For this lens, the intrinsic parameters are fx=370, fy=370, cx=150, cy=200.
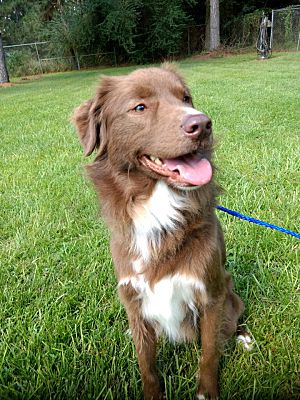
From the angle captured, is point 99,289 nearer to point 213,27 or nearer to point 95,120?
point 95,120

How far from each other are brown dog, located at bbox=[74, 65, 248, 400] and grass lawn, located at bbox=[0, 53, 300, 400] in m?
0.22

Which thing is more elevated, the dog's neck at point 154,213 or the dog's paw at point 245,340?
the dog's neck at point 154,213

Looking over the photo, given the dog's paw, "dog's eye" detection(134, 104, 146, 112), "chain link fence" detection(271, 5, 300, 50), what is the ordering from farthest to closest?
"chain link fence" detection(271, 5, 300, 50), the dog's paw, "dog's eye" detection(134, 104, 146, 112)

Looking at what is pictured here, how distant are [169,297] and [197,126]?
2.83 ft

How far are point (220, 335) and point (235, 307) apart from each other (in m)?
0.26

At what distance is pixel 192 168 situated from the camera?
5.95 ft

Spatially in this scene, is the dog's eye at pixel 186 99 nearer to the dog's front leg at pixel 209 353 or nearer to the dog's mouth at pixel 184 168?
the dog's mouth at pixel 184 168

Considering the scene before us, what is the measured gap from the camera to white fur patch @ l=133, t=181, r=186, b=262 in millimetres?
1921

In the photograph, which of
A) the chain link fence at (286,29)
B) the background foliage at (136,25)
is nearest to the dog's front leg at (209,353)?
the chain link fence at (286,29)

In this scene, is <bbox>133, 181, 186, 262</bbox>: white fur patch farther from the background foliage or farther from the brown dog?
the background foliage

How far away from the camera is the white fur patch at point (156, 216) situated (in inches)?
75.6

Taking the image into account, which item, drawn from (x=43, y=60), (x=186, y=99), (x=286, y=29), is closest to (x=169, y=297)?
(x=186, y=99)

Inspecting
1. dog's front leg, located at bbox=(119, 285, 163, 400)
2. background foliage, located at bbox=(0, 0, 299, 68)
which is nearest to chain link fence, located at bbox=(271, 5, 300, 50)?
background foliage, located at bbox=(0, 0, 299, 68)

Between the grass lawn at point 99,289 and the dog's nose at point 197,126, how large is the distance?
0.56 m
